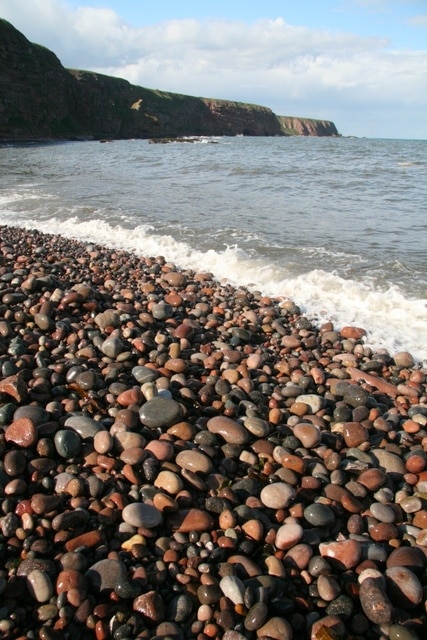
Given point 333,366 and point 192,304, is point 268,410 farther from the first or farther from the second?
point 192,304

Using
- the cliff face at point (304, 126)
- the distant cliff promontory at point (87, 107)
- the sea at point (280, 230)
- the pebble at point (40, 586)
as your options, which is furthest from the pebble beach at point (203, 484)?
the cliff face at point (304, 126)

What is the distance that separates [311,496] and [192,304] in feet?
11.8

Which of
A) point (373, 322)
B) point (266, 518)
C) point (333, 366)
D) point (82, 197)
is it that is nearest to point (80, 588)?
point (266, 518)

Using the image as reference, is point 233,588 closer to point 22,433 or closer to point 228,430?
point 228,430

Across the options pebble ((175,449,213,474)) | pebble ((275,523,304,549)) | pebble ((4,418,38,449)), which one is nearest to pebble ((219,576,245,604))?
pebble ((275,523,304,549))

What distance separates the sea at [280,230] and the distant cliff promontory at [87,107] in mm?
55508

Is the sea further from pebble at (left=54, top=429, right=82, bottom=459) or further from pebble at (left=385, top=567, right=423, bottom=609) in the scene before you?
pebble at (left=54, top=429, right=82, bottom=459)

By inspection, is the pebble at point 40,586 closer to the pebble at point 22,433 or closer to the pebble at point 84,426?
the pebble at point 22,433

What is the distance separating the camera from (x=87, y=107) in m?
84.6

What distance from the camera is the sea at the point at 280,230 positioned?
653 centimetres

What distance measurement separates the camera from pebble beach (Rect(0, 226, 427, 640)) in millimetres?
2209

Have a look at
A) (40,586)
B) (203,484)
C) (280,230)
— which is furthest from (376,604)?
(280,230)

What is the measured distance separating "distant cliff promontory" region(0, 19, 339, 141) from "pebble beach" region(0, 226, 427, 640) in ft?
222

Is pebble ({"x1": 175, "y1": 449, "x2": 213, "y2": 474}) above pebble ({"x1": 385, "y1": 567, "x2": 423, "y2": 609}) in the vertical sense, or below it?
above
